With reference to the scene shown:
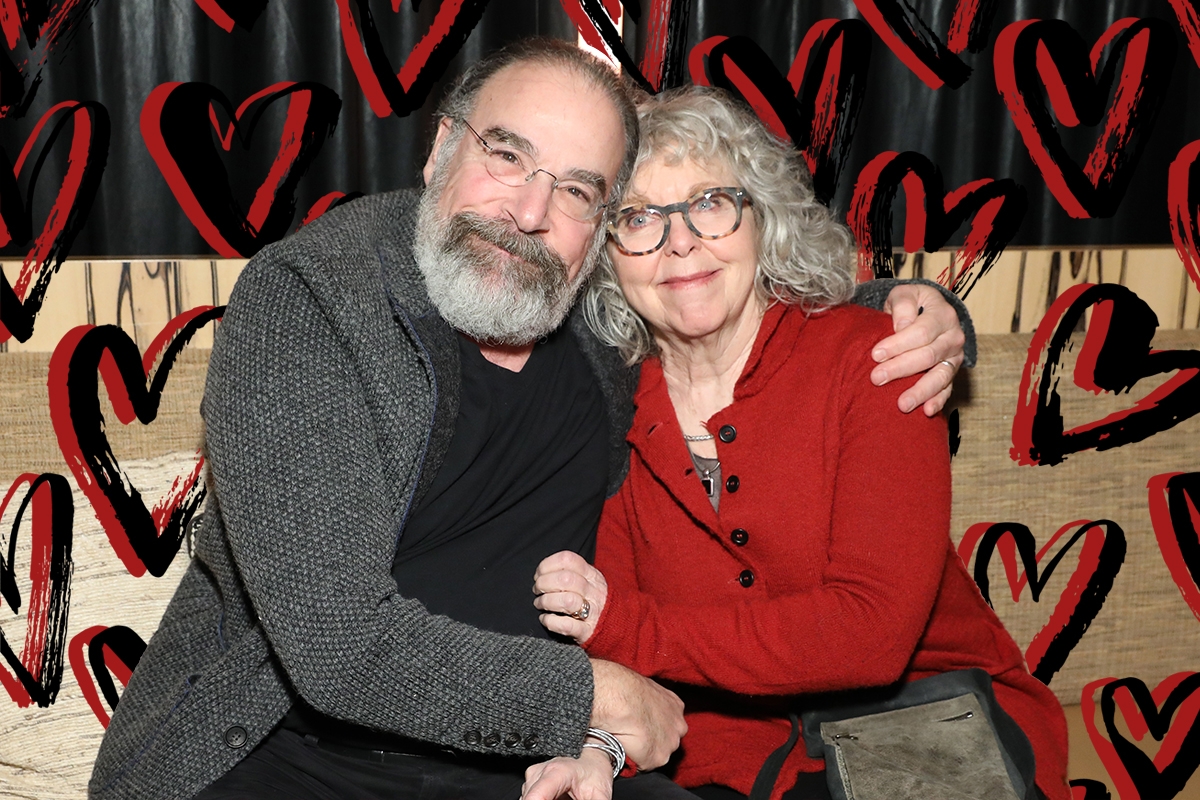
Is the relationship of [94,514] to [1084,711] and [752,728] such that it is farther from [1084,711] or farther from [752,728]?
[1084,711]

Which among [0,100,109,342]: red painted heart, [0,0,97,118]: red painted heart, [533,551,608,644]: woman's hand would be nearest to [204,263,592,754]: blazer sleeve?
[533,551,608,644]: woman's hand

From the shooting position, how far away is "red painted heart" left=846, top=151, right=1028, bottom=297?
7.71 feet

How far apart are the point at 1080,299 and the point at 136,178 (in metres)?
2.01

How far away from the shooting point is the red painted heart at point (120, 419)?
5.75 feet

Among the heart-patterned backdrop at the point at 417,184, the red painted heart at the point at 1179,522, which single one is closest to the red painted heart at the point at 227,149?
the heart-patterned backdrop at the point at 417,184

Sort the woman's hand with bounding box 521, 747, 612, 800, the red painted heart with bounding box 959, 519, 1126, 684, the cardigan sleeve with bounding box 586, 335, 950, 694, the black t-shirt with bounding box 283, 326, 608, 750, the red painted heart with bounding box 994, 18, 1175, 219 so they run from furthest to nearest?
the red painted heart with bounding box 994, 18, 1175, 219 < the red painted heart with bounding box 959, 519, 1126, 684 < the black t-shirt with bounding box 283, 326, 608, 750 < the cardigan sleeve with bounding box 586, 335, 950, 694 < the woman's hand with bounding box 521, 747, 612, 800

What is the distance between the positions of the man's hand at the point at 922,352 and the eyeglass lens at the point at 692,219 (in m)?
0.31

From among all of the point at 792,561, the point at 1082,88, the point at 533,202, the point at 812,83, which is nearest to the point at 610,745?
the point at 792,561

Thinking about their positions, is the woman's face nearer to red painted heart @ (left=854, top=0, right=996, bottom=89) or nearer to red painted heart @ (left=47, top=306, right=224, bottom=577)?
red painted heart @ (left=47, top=306, right=224, bottom=577)

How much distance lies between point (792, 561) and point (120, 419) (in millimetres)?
1218

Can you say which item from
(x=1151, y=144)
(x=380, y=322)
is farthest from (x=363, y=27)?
(x=1151, y=144)

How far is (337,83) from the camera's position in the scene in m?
2.09

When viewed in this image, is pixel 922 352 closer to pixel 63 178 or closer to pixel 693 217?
pixel 693 217

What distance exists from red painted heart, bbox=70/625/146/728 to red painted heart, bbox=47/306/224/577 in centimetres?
13
